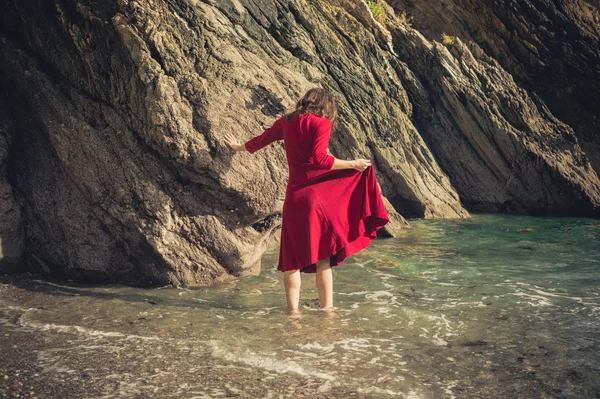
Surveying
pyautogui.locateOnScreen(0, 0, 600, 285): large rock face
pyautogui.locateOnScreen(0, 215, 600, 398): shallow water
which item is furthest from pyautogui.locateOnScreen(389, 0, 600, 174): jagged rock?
pyautogui.locateOnScreen(0, 0, 600, 285): large rock face

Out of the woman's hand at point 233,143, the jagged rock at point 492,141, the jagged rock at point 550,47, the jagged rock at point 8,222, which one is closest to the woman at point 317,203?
the woman's hand at point 233,143

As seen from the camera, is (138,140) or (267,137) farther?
(138,140)

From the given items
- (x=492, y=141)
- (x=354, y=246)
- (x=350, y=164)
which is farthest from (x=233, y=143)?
(x=492, y=141)

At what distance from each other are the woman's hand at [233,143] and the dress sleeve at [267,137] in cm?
22

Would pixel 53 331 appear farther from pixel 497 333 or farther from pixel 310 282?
pixel 497 333

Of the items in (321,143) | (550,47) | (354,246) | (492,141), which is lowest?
(354,246)

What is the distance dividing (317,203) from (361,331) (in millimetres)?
1355

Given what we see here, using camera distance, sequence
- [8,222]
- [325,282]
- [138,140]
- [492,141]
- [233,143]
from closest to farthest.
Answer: [325,282], [233,143], [138,140], [8,222], [492,141]

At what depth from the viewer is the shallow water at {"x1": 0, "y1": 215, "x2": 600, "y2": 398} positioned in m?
4.30

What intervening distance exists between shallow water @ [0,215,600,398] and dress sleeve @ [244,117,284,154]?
1.70 metres

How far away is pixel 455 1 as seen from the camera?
1833cm

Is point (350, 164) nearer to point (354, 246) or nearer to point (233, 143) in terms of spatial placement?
point (354, 246)

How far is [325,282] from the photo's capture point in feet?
20.3

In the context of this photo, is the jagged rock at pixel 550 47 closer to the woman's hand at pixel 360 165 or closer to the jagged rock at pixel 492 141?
the jagged rock at pixel 492 141
